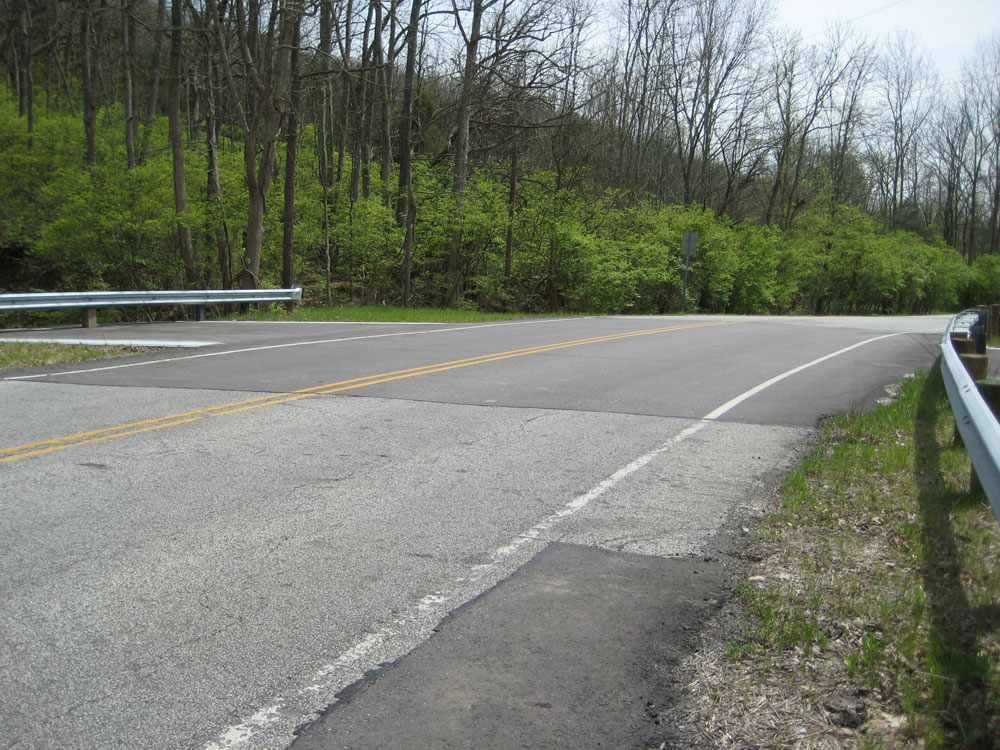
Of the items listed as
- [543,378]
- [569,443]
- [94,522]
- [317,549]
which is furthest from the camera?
[543,378]

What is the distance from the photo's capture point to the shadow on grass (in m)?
3.04

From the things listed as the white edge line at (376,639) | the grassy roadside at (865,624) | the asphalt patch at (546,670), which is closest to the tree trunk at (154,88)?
the white edge line at (376,639)

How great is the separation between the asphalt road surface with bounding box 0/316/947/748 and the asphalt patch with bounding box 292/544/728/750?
0.01 m

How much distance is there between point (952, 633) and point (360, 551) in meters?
3.06

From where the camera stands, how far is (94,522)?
5.02m

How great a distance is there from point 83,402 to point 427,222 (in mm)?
22589

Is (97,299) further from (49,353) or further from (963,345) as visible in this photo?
(963,345)

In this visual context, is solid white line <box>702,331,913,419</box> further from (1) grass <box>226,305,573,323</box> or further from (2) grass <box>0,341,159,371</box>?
(1) grass <box>226,305,573,323</box>

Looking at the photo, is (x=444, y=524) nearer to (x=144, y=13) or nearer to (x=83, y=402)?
(x=83, y=402)

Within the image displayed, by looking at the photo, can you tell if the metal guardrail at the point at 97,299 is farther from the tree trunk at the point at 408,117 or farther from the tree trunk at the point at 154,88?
the tree trunk at the point at 154,88

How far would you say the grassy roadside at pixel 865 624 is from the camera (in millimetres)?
3109

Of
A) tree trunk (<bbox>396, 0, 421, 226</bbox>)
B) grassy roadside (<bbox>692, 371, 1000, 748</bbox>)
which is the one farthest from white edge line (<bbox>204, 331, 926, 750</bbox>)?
tree trunk (<bbox>396, 0, 421, 226</bbox>)

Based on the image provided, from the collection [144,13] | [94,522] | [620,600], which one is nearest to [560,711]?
[620,600]

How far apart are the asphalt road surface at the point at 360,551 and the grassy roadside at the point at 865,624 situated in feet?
0.96
